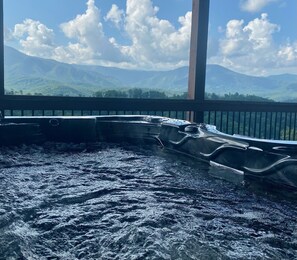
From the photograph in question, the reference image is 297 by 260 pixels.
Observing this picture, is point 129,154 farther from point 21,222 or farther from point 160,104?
point 21,222

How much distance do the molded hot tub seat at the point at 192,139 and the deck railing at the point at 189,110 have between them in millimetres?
280

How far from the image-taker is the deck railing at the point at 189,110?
3277 millimetres

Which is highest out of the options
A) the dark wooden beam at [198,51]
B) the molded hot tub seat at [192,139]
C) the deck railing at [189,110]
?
the dark wooden beam at [198,51]

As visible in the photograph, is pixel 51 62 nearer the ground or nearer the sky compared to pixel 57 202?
nearer the sky

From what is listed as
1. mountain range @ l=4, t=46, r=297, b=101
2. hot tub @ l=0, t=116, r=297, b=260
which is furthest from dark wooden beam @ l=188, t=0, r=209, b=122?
mountain range @ l=4, t=46, r=297, b=101

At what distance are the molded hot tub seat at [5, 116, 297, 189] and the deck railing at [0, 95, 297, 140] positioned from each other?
0.92ft

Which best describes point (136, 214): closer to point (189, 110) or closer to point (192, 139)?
point (192, 139)

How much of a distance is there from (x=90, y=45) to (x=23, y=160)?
41225 mm

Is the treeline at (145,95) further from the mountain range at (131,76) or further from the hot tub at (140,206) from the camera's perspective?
the mountain range at (131,76)

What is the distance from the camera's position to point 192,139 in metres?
2.60

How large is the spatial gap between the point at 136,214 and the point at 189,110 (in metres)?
2.58

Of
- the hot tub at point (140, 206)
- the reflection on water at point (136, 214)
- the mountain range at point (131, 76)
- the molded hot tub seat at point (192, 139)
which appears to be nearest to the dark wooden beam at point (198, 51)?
the molded hot tub seat at point (192, 139)

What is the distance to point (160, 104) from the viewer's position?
3682mm

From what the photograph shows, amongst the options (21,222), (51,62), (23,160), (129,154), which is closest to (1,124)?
(23,160)
